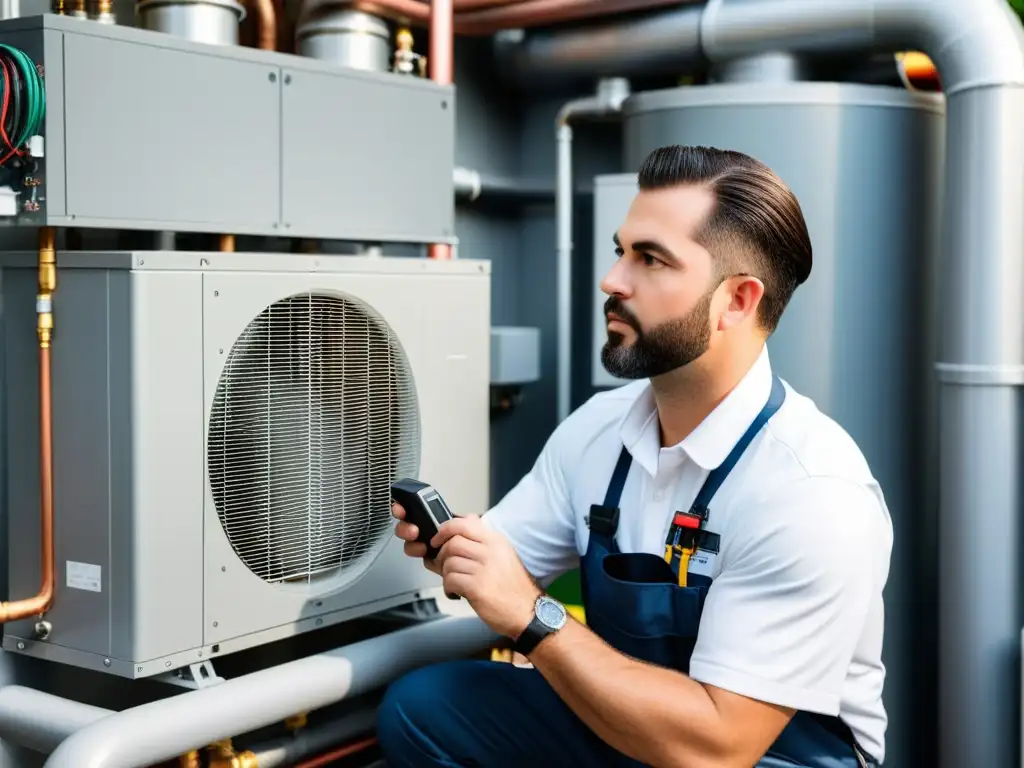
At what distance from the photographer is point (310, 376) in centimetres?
171

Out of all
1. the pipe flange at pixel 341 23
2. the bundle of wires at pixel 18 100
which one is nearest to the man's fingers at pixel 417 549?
the bundle of wires at pixel 18 100

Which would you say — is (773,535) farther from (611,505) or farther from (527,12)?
(527,12)

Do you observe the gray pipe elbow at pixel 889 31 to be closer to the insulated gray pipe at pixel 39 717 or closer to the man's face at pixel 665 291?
the man's face at pixel 665 291

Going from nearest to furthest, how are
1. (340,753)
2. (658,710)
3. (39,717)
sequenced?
(658,710) → (39,717) → (340,753)

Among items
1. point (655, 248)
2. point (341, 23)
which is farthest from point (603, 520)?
point (341, 23)

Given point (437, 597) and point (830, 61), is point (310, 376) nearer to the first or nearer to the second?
point (437, 597)

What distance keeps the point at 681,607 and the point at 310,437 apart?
0.57 meters

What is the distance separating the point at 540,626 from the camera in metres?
1.42

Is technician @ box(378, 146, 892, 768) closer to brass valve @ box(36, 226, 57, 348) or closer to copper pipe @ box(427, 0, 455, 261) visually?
brass valve @ box(36, 226, 57, 348)

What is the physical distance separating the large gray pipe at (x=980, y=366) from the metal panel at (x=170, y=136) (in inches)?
41.8

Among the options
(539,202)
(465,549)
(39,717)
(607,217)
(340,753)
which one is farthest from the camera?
(539,202)

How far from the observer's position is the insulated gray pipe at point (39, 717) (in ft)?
5.06

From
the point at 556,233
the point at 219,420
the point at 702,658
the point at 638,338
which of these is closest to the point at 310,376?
the point at 219,420

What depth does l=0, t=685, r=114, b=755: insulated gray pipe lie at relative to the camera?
1.54 meters
